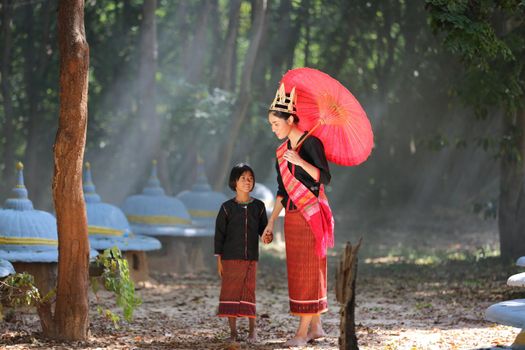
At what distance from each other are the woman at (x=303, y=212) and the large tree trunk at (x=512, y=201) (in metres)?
8.53

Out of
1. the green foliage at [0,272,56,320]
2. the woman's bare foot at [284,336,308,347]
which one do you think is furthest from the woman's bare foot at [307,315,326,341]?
the green foliage at [0,272,56,320]

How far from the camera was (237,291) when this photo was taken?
28.6 feet

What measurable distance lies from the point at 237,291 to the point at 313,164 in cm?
124

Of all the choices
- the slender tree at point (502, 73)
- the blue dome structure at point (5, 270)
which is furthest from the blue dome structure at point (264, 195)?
the blue dome structure at point (5, 270)

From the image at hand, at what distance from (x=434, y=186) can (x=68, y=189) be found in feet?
75.4

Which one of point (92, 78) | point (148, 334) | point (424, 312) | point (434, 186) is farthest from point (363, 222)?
point (148, 334)

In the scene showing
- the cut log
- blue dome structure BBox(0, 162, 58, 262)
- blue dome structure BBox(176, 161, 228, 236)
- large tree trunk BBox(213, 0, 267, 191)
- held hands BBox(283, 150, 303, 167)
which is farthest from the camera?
large tree trunk BBox(213, 0, 267, 191)

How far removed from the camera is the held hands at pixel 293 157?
836cm

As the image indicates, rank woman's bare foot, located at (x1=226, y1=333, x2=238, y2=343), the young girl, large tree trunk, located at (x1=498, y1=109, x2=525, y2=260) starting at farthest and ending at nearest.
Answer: large tree trunk, located at (x1=498, y1=109, x2=525, y2=260) → woman's bare foot, located at (x1=226, y1=333, x2=238, y2=343) → the young girl

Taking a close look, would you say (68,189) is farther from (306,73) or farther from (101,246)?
(101,246)

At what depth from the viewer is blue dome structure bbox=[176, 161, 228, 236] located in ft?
61.0

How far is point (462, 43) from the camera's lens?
10.6 m

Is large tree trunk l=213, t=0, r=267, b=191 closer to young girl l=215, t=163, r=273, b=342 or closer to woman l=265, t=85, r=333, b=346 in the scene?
young girl l=215, t=163, r=273, b=342

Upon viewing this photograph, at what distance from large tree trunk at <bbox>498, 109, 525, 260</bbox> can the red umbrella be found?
8172 mm
